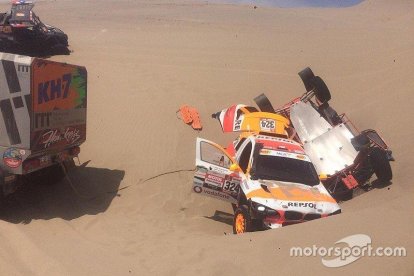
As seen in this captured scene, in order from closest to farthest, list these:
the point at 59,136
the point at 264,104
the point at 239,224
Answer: the point at 239,224
the point at 59,136
the point at 264,104

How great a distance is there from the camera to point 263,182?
31.5 feet

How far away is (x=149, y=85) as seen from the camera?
19.8m

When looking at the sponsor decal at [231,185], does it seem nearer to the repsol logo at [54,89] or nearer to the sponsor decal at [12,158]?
the repsol logo at [54,89]

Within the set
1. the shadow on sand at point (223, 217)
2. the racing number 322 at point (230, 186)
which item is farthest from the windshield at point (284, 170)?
the shadow on sand at point (223, 217)

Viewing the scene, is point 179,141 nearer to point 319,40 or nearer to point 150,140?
point 150,140

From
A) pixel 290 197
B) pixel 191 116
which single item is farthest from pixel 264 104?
pixel 290 197

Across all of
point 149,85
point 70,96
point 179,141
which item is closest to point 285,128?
point 179,141

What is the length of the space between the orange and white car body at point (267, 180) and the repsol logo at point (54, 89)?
8.96 ft

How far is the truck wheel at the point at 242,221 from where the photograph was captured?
28.9 feet

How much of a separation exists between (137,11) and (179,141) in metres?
Result: 30.1

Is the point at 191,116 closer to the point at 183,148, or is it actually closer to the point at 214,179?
the point at 183,148

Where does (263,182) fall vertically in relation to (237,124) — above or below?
above

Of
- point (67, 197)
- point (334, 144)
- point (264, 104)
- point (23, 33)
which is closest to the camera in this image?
point (67, 197)

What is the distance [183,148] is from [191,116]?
7.20 ft
